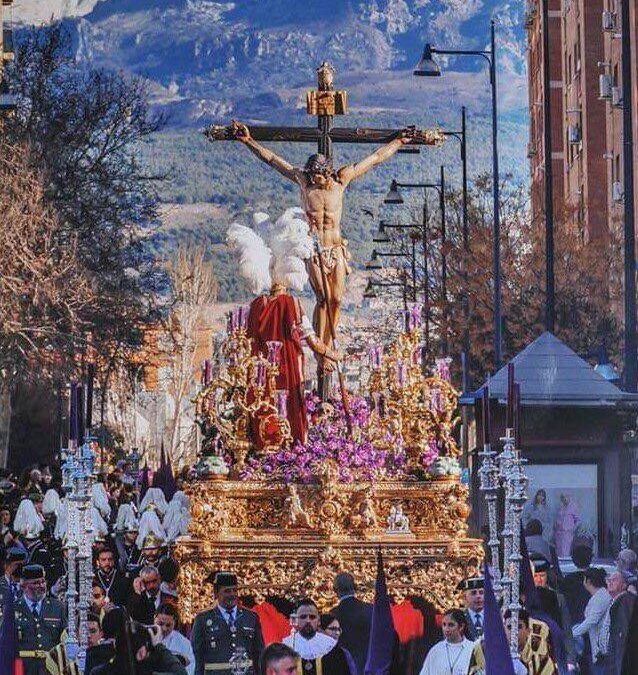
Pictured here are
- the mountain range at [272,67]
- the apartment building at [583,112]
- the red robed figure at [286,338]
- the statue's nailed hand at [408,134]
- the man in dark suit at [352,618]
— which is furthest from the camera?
the mountain range at [272,67]

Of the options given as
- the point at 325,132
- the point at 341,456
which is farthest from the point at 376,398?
the point at 325,132

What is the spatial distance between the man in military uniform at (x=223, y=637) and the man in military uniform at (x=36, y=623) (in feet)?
3.49

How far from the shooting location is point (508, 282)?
58938 mm

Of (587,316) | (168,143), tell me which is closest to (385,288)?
(168,143)

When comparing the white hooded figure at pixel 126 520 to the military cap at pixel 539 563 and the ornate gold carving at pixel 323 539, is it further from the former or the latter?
the military cap at pixel 539 563

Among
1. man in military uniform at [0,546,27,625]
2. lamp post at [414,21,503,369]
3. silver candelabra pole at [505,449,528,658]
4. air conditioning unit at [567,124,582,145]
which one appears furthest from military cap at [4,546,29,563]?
air conditioning unit at [567,124,582,145]

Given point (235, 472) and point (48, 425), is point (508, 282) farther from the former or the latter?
point (235, 472)

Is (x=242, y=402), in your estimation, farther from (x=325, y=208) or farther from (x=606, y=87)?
(x=606, y=87)

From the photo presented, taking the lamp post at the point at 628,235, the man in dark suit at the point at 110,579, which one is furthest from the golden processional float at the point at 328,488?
the lamp post at the point at 628,235

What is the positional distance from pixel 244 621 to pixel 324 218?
8.43 meters

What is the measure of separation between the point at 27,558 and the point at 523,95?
5985 centimetres

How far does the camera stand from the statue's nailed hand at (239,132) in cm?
2703

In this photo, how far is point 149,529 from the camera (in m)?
27.7

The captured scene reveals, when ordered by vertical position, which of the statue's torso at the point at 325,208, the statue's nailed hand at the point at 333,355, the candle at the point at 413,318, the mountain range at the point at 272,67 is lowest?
the statue's nailed hand at the point at 333,355
